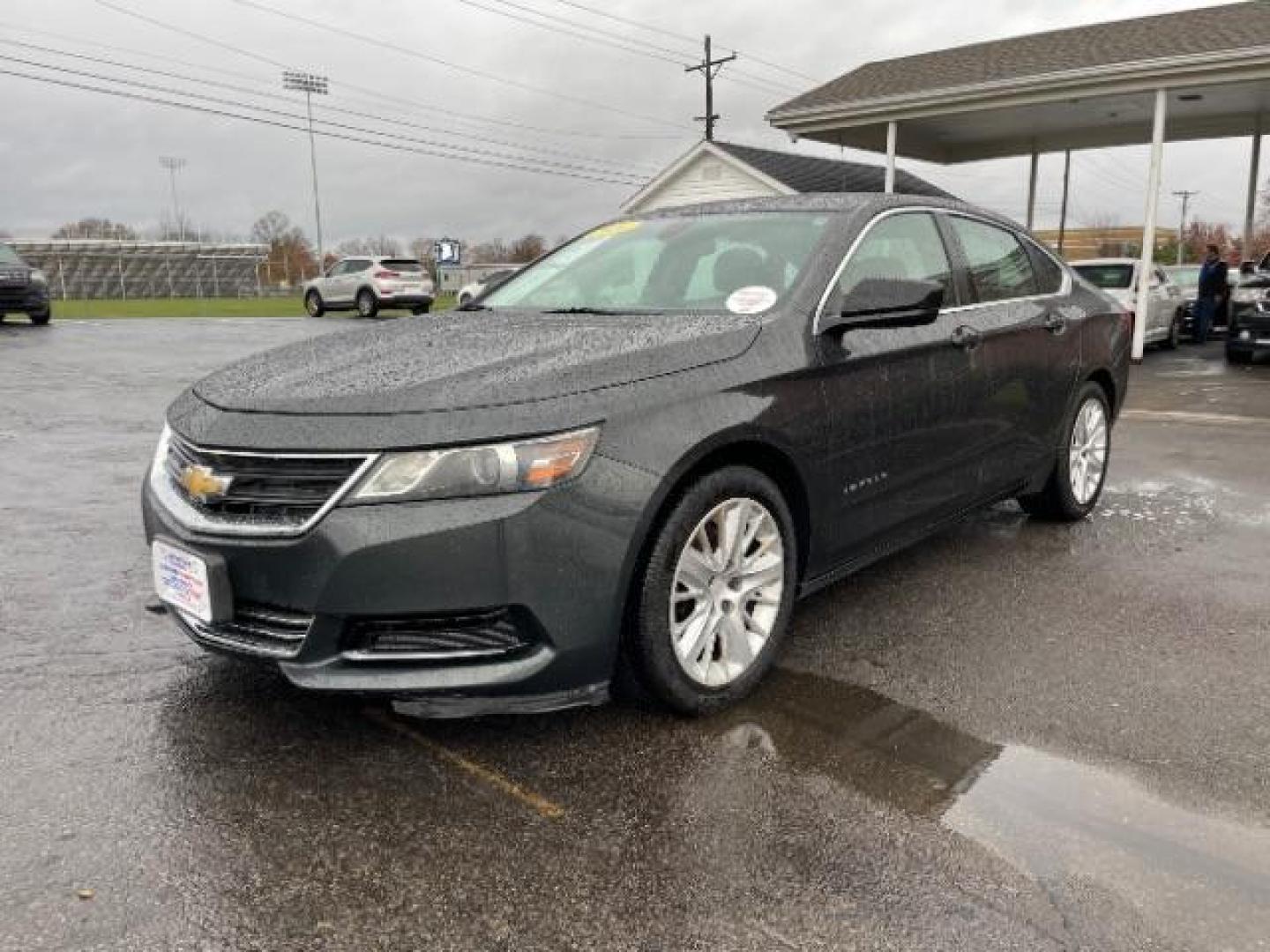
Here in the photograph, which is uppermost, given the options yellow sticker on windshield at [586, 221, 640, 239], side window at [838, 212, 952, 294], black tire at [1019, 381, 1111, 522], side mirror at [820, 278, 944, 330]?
yellow sticker on windshield at [586, 221, 640, 239]

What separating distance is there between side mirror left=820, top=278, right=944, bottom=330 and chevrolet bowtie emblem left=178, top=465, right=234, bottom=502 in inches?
74.6

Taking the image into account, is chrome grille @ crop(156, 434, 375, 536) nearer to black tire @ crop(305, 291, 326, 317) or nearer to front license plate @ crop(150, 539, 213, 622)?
front license plate @ crop(150, 539, 213, 622)

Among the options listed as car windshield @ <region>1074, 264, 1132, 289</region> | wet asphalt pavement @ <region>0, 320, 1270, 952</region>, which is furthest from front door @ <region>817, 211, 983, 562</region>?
car windshield @ <region>1074, 264, 1132, 289</region>

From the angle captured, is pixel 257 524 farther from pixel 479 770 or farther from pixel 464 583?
pixel 479 770

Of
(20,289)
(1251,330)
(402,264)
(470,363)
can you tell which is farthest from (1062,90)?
(20,289)

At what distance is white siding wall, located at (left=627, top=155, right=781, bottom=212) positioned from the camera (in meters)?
22.3

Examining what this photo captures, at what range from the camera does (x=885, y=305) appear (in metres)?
3.32

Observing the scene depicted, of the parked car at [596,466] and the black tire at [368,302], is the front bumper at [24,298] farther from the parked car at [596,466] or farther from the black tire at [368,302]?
the parked car at [596,466]

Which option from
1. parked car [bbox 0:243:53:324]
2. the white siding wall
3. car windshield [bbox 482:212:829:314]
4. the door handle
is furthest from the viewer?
the white siding wall

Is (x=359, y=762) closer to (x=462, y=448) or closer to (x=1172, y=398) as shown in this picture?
(x=462, y=448)

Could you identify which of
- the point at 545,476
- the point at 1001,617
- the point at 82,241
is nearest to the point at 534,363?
the point at 545,476

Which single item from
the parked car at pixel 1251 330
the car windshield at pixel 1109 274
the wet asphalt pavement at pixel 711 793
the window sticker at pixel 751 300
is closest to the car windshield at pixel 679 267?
the window sticker at pixel 751 300

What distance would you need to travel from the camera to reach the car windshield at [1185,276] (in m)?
19.2

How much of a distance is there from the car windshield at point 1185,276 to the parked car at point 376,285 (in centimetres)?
1759
